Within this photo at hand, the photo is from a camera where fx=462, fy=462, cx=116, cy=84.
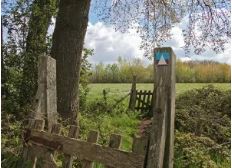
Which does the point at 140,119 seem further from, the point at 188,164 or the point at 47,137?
the point at 47,137

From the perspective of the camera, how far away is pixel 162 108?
16.5 feet

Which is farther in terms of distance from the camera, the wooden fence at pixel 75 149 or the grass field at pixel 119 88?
the grass field at pixel 119 88

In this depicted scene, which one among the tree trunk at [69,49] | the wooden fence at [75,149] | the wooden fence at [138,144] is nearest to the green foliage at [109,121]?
the tree trunk at [69,49]

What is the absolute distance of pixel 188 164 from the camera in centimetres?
753

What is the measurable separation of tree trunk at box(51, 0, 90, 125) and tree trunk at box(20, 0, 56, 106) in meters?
0.91

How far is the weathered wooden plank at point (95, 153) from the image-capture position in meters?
5.16

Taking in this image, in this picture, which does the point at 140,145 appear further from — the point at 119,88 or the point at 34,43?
the point at 119,88

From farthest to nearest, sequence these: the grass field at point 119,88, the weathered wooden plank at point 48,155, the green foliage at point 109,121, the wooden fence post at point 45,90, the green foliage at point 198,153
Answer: the grass field at point 119,88, the green foliage at point 109,121, the green foliage at point 198,153, the wooden fence post at point 45,90, the weathered wooden plank at point 48,155

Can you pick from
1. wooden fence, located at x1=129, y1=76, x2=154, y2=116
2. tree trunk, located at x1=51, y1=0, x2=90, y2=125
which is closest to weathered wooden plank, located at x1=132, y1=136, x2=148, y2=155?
tree trunk, located at x1=51, y1=0, x2=90, y2=125

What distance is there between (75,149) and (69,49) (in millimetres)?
4374

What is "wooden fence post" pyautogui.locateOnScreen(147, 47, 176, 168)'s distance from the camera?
504 cm

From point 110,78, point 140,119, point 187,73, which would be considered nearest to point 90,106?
point 140,119

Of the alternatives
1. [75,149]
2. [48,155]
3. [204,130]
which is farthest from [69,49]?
[75,149]

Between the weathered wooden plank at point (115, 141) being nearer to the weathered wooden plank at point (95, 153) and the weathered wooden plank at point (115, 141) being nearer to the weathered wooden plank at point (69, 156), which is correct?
the weathered wooden plank at point (95, 153)
